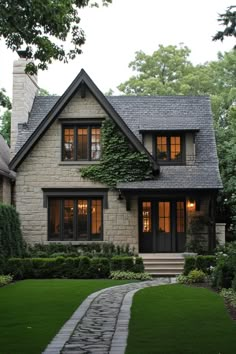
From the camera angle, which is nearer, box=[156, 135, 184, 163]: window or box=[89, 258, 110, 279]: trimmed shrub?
box=[89, 258, 110, 279]: trimmed shrub

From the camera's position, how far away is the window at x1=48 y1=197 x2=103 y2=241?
930 inches

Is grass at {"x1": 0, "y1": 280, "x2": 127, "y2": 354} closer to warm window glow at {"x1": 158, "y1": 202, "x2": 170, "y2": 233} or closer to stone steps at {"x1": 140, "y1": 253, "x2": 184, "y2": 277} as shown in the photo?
stone steps at {"x1": 140, "y1": 253, "x2": 184, "y2": 277}

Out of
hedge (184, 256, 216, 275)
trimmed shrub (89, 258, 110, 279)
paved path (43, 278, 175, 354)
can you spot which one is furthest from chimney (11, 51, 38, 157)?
paved path (43, 278, 175, 354)

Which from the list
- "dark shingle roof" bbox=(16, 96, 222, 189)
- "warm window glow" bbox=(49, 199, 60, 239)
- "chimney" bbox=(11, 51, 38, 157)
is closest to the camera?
"dark shingle roof" bbox=(16, 96, 222, 189)

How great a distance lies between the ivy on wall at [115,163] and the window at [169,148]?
1.48 meters

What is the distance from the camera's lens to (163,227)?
23812mm

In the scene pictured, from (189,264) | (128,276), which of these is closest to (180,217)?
(189,264)

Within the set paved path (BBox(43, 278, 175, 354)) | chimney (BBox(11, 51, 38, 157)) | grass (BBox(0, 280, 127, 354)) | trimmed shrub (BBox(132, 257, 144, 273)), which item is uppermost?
chimney (BBox(11, 51, 38, 157))

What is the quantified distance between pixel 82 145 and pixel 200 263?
25.8 ft

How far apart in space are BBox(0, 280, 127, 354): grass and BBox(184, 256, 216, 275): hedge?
2.56 m

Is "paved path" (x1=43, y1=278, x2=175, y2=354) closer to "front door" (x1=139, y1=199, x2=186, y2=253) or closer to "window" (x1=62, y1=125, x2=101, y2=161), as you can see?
"front door" (x1=139, y1=199, x2=186, y2=253)

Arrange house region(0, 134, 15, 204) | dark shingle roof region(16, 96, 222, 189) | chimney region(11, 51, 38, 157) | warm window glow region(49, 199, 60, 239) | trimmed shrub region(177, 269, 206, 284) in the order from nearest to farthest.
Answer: trimmed shrub region(177, 269, 206, 284) < dark shingle roof region(16, 96, 222, 189) < house region(0, 134, 15, 204) < warm window glow region(49, 199, 60, 239) < chimney region(11, 51, 38, 157)

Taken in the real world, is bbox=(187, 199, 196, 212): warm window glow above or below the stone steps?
above

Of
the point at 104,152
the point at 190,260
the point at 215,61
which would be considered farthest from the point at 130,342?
the point at 215,61
